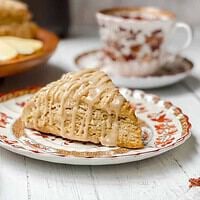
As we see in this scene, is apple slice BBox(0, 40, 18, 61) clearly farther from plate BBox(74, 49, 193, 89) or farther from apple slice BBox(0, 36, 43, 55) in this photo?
plate BBox(74, 49, 193, 89)

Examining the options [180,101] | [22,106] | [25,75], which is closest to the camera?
[22,106]

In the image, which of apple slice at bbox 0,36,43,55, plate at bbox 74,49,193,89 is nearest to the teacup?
plate at bbox 74,49,193,89

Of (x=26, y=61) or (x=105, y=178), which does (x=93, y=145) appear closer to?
(x=105, y=178)

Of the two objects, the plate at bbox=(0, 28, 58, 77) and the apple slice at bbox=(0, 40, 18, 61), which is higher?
the apple slice at bbox=(0, 40, 18, 61)

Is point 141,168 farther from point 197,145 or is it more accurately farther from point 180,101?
point 180,101

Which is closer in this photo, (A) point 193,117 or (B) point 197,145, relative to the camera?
(B) point 197,145

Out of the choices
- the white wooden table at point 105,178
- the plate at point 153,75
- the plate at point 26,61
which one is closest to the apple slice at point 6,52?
the plate at point 26,61

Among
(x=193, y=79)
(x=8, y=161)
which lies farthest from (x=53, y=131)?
(x=193, y=79)
